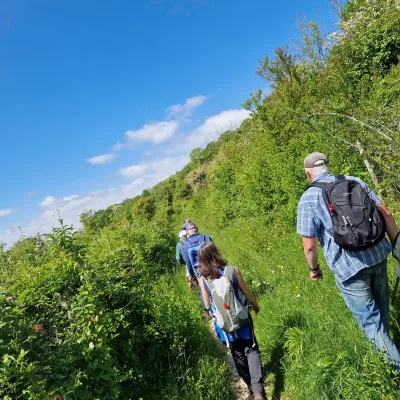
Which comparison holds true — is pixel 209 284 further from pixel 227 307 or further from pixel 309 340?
pixel 309 340

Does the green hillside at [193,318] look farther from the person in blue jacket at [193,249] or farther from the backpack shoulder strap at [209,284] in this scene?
the backpack shoulder strap at [209,284]

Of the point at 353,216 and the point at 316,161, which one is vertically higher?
the point at 316,161

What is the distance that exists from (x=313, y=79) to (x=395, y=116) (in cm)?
762

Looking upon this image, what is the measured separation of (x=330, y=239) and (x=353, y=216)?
346mm

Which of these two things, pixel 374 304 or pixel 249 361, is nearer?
pixel 374 304

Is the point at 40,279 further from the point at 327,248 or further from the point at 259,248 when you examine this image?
the point at 259,248

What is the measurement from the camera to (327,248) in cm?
256

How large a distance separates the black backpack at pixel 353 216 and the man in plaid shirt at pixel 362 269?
0.39 feet

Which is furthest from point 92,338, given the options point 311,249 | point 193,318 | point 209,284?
point 311,249

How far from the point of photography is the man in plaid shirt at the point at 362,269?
233 centimetres

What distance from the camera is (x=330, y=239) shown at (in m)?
2.52

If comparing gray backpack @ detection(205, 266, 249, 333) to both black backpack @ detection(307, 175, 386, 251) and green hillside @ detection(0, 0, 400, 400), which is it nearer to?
green hillside @ detection(0, 0, 400, 400)

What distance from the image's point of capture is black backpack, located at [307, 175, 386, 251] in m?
2.23

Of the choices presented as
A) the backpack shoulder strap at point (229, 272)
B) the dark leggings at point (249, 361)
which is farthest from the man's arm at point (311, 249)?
the dark leggings at point (249, 361)
